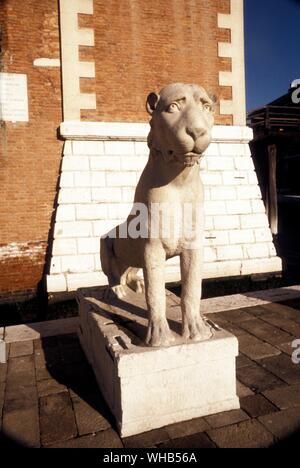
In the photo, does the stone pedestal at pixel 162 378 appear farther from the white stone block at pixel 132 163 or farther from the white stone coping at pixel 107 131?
the white stone coping at pixel 107 131

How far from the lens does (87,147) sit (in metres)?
6.23

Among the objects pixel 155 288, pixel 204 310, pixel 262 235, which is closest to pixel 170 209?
pixel 155 288

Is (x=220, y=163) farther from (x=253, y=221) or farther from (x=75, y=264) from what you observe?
(x=75, y=264)

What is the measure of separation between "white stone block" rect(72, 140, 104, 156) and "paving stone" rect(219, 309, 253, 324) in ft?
12.3

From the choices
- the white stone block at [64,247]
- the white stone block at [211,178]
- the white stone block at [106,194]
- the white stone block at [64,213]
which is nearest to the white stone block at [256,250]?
the white stone block at [211,178]

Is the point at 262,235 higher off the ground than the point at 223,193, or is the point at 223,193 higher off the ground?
the point at 223,193

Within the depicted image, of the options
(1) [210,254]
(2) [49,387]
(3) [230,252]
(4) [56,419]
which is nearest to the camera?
(4) [56,419]

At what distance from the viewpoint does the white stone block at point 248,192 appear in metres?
6.91

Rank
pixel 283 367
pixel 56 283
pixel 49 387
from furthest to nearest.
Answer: pixel 56 283
pixel 283 367
pixel 49 387

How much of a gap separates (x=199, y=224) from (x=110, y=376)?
1245 mm

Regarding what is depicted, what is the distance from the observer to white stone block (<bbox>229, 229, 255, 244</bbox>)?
6.74 meters

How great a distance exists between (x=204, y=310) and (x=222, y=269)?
2327 mm

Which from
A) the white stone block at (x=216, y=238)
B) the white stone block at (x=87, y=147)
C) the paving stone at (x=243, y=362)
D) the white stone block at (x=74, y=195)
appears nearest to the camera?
the paving stone at (x=243, y=362)

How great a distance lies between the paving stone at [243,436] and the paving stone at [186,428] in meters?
0.08
